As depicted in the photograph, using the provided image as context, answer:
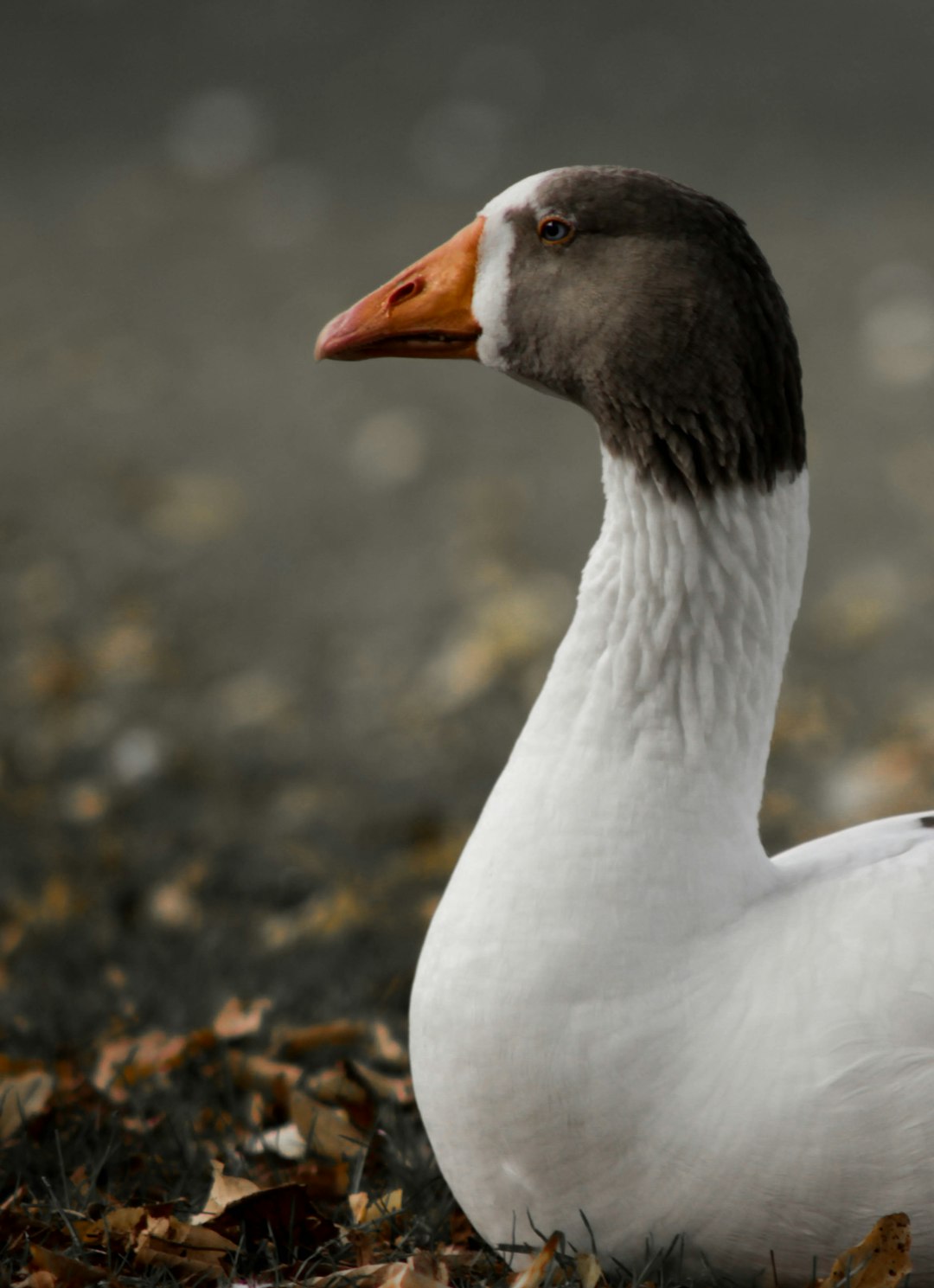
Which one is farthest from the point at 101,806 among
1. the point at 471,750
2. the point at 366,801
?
the point at 471,750

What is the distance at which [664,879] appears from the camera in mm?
2141

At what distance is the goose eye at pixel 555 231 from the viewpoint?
223 cm

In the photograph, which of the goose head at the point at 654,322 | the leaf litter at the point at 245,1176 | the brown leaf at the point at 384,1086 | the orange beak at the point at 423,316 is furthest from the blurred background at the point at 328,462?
the goose head at the point at 654,322

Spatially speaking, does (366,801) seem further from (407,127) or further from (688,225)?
(407,127)

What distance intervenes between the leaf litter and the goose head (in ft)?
3.53

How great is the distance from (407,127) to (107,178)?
1893 millimetres

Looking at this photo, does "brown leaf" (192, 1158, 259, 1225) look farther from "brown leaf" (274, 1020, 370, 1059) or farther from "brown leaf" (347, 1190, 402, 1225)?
"brown leaf" (274, 1020, 370, 1059)

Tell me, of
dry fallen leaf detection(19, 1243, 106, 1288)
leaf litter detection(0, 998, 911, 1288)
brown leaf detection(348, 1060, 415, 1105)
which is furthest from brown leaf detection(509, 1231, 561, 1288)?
brown leaf detection(348, 1060, 415, 1105)

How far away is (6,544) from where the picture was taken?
252 inches

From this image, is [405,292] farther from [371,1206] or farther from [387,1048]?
[387,1048]

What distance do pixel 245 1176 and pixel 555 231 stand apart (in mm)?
1673

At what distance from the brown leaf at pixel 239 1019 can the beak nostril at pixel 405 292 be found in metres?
1.67

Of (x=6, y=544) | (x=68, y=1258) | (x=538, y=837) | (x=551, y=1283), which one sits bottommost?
(x=551, y=1283)

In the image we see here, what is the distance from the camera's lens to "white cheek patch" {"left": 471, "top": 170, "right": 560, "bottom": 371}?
2.28 metres
